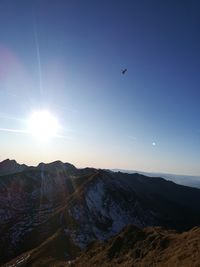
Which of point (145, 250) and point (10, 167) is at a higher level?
point (10, 167)

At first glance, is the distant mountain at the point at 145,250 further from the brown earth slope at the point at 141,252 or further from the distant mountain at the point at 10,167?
the distant mountain at the point at 10,167

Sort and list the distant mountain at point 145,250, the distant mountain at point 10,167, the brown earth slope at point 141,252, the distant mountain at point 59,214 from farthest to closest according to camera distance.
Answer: the distant mountain at point 10,167 → the distant mountain at point 59,214 → the brown earth slope at point 141,252 → the distant mountain at point 145,250

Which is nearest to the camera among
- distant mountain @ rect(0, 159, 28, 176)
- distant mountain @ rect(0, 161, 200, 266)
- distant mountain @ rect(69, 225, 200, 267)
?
distant mountain @ rect(69, 225, 200, 267)

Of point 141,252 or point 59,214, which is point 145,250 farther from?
point 59,214

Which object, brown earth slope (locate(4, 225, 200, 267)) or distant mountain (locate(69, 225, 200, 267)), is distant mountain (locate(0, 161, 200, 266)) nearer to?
brown earth slope (locate(4, 225, 200, 267))

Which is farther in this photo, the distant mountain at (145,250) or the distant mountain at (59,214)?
the distant mountain at (59,214)

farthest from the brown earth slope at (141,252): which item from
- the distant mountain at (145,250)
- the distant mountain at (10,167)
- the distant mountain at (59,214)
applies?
the distant mountain at (10,167)

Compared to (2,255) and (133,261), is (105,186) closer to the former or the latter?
(2,255)


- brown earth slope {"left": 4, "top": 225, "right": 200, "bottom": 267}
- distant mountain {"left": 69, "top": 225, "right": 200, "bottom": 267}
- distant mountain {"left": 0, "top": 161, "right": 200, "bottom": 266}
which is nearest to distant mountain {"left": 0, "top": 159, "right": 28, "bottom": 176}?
distant mountain {"left": 0, "top": 161, "right": 200, "bottom": 266}

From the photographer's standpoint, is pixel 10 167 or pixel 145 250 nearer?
pixel 145 250

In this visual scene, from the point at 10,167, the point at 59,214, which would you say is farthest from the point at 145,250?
the point at 10,167

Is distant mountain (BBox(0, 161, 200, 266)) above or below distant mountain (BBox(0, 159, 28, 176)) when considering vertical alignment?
below
